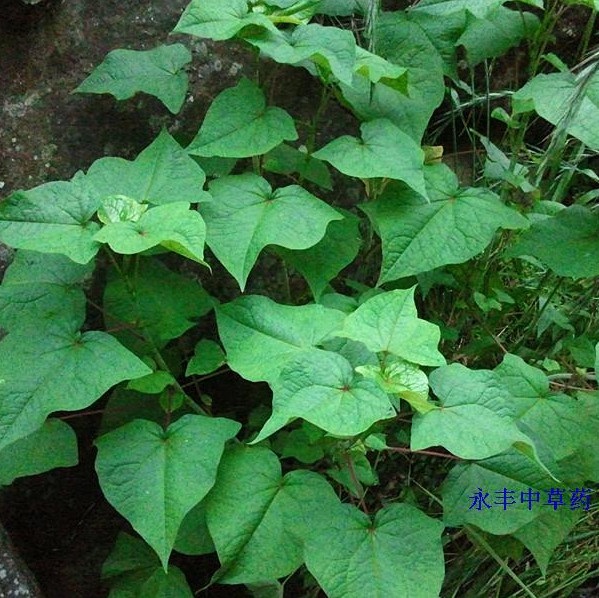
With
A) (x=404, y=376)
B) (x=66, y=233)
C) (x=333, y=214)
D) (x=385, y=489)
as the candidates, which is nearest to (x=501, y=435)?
(x=404, y=376)

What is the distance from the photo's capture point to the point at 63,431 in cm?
119

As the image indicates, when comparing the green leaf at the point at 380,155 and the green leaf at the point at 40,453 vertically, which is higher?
the green leaf at the point at 380,155

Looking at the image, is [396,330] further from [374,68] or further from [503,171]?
[503,171]

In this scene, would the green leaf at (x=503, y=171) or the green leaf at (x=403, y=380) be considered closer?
the green leaf at (x=403, y=380)

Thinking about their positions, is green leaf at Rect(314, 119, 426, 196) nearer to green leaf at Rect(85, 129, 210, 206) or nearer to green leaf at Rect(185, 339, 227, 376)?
green leaf at Rect(85, 129, 210, 206)

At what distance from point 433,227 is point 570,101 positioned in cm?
28

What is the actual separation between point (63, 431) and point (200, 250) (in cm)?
41

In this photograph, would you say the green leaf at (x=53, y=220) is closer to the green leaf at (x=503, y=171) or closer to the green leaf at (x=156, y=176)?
the green leaf at (x=156, y=176)

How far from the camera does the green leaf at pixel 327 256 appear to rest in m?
1.27

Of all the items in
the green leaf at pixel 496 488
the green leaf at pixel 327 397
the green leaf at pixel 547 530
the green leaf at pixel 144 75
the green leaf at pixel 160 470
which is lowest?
the green leaf at pixel 547 530

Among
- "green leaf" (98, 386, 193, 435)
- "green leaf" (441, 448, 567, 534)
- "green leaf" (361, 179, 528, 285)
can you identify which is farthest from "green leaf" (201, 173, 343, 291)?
"green leaf" (441, 448, 567, 534)

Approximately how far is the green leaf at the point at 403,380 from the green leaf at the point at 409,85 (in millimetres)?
470

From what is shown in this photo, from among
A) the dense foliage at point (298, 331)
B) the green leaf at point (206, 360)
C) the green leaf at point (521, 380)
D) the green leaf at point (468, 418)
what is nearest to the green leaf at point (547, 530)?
the dense foliage at point (298, 331)

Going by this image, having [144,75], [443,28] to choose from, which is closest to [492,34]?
[443,28]
